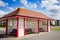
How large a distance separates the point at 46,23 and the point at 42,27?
1.18 meters

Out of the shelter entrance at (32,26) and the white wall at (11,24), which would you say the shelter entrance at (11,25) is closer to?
the white wall at (11,24)

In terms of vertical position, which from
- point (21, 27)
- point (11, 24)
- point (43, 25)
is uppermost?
point (11, 24)

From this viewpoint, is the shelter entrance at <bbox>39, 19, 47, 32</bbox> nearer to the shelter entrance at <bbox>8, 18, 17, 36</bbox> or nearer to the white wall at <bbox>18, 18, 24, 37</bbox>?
the shelter entrance at <bbox>8, 18, 17, 36</bbox>

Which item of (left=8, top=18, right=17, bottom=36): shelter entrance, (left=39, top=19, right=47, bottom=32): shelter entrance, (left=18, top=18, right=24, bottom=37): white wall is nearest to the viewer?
(left=18, top=18, right=24, bottom=37): white wall

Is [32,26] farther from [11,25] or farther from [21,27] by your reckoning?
[21,27]

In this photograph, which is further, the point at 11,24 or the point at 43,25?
the point at 43,25

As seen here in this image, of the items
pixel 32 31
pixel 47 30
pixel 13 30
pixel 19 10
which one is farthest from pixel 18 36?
pixel 47 30

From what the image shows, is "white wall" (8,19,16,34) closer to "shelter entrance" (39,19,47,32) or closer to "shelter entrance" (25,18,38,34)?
"shelter entrance" (25,18,38,34)

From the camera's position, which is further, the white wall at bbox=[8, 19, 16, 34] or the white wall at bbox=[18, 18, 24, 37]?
the white wall at bbox=[8, 19, 16, 34]

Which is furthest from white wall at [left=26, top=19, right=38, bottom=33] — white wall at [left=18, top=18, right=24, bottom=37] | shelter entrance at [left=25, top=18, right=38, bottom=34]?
white wall at [left=18, top=18, right=24, bottom=37]

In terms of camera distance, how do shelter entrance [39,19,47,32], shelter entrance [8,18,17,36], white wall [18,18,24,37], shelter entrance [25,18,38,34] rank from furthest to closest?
shelter entrance [39,19,47,32]
shelter entrance [25,18,38,34]
shelter entrance [8,18,17,36]
white wall [18,18,24,37]

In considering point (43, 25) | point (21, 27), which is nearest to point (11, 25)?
point (21, 27)

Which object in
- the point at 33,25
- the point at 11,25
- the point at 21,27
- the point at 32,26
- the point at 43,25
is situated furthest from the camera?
the point at 43,25

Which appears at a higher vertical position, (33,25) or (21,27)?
(33,25)
